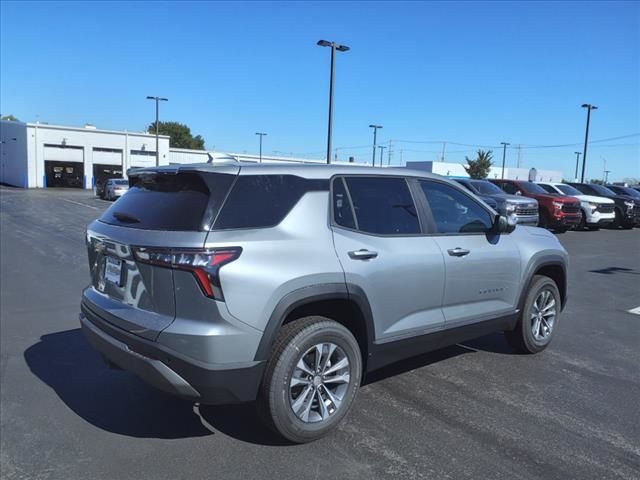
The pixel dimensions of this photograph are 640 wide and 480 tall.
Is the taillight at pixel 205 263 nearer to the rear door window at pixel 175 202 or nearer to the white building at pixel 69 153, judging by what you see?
the rear door window at pixel 175 202

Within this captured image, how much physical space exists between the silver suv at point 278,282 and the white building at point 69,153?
53.6 meters

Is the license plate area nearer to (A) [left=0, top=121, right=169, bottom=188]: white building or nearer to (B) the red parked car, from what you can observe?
(B) the red parked car

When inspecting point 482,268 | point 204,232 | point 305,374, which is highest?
point 204,232

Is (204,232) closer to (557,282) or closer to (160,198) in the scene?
(160,198)

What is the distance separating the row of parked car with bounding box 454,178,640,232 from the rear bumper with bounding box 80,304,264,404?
535 inches

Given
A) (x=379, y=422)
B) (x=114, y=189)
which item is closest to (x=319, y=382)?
(x=379, y=422)

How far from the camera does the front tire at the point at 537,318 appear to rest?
4945 millimetres

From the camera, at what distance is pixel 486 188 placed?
58.8 ft

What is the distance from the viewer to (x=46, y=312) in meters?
6.37

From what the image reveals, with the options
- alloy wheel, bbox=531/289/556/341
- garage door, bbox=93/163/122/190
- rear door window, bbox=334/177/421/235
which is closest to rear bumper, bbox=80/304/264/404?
rear door window, bbox=334/177/421/235

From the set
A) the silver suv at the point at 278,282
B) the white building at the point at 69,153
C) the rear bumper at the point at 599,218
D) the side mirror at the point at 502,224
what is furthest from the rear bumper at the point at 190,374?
the white building at the point at 69,153

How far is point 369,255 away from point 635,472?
201 centimetres

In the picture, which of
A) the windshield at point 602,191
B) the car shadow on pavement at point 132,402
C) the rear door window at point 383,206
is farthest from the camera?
the windshield at point 602,191

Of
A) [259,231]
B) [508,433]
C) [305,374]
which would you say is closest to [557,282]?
[508,433]
